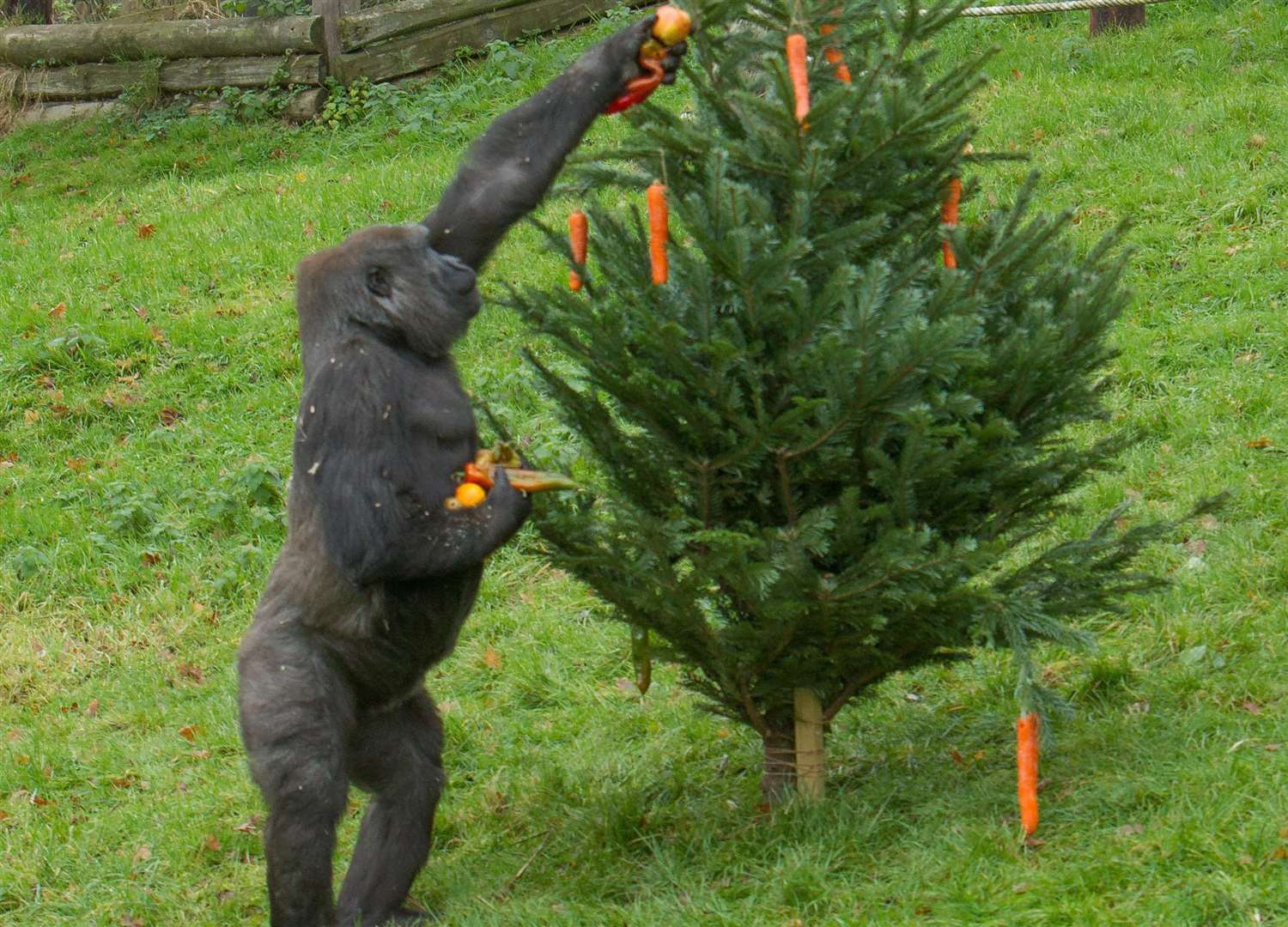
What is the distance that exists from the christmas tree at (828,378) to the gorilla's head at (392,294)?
35 centimetres

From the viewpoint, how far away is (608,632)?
23.0ft

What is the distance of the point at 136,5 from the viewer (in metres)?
16.3

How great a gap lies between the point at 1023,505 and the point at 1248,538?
210cm

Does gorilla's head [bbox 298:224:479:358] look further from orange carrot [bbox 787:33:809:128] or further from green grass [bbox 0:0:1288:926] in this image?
orange carrot [bbox 787:33:809:128]

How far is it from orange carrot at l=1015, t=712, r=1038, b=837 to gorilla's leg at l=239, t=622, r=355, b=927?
2.18 meters

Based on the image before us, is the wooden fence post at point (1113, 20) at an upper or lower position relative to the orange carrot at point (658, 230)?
lower

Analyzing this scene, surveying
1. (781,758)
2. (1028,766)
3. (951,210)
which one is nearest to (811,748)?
(781,758)

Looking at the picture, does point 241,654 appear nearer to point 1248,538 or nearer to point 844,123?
point 844,123

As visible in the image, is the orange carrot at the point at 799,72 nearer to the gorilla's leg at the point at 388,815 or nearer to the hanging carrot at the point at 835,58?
the hanging carrot at the point at 835,58

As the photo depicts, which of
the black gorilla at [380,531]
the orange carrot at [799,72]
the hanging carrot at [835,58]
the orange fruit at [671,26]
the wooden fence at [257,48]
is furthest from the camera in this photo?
the wooden fence at [257,48]

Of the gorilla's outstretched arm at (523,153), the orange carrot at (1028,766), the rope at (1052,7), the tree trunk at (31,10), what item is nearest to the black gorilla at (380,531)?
the gorilla's outstretched arm at (523,153)

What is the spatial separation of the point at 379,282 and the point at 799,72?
1641 millimetres

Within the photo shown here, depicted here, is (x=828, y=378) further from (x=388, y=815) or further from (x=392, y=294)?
(x=388, y=815)

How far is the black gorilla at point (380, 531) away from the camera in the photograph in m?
4.69
